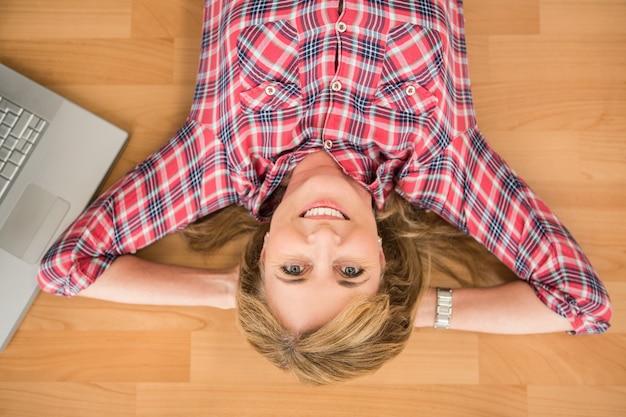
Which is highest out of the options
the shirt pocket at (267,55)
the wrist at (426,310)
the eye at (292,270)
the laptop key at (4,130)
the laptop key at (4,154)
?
the shirt pocket at (267,55)

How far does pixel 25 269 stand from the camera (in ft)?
4.37

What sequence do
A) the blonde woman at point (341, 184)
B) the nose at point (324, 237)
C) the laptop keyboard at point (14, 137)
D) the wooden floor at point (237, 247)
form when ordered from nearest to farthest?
the nose at point (324, 237) → the blonde woman at point (341, 184) → the laptop keyboard at point (14, 137) → the wooden floor at point (237, 247)

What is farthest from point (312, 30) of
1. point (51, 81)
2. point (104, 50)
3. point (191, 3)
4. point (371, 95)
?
point (51, 81)

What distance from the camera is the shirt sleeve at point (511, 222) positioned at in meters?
1.25

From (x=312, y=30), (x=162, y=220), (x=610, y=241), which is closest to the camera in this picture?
(x=312, y=30)

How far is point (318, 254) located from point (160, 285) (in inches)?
19.4

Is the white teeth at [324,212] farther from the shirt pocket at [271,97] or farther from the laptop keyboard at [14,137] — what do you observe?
the laptop keyboard at [14,137]

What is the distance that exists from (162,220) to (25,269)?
0.35 meters

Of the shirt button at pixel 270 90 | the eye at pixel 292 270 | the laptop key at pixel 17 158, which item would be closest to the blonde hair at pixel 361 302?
the eye at pixel 292 270

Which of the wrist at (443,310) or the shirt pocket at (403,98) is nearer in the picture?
the shirt pocket at (403,98)

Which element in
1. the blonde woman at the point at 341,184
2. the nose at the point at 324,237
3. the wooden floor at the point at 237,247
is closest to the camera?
the nose at the point at 324,237

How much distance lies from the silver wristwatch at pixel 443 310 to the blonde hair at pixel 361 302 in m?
0.06

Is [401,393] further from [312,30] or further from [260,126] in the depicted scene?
[312,30]

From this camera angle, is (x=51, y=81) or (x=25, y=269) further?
(x=51, y=81)
